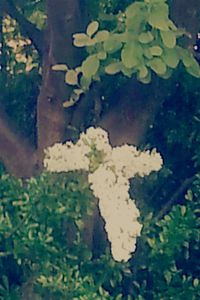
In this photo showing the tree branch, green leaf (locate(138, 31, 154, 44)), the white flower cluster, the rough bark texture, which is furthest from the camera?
the tree branch

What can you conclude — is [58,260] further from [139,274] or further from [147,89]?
[147,89]

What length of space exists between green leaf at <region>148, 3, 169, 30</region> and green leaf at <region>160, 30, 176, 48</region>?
36 mm

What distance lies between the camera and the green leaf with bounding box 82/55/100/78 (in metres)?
3.12

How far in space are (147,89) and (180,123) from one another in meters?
0.44

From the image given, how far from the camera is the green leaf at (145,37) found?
9.77 feet

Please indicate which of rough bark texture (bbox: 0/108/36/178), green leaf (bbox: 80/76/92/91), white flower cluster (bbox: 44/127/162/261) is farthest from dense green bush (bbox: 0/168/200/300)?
green leaf (bbox: 80/76/92/91)

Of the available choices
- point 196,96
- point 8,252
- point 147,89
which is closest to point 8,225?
point 8,252

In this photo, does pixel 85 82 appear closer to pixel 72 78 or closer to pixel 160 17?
pixel 72 78

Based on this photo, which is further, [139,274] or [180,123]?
Answer: [180,123]

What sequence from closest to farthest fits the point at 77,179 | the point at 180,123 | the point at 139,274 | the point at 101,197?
the point at 101,197
the point at 77,179
the point at 139,274
the point at 180,123

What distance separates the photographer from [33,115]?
159 inches

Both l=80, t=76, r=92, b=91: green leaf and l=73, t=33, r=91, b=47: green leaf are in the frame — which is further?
l=80, t=76, r=92, b=91: green leaf

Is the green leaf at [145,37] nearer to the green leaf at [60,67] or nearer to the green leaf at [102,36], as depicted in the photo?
the green leaf at [102,36]

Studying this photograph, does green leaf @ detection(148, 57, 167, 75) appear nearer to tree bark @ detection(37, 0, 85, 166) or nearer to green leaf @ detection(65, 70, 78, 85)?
green leaf @ detection(65, 70, 78, 85)
